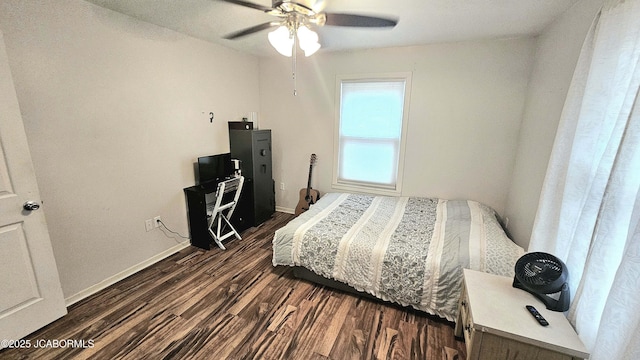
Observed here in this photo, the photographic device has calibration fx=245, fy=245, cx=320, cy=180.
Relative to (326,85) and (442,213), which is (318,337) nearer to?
(442,213)

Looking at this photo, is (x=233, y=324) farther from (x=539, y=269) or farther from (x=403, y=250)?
(x=539, y=269)

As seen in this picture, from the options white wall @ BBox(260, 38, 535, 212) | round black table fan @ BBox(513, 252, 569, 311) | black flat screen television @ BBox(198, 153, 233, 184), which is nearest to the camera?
round black table fan @ BBox(513, 252, 569, 311)

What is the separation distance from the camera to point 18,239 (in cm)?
164

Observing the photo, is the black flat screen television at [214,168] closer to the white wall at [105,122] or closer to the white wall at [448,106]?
the white wall at [105,122]

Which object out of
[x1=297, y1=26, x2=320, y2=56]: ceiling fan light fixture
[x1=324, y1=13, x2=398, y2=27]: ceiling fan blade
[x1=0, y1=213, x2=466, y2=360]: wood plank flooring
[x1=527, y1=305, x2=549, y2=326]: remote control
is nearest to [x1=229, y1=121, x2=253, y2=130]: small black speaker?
[x1=297, y1=26, x2=320, y2=56]: ceiling fan light fixture

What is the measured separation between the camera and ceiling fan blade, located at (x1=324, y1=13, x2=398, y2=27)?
160 cm

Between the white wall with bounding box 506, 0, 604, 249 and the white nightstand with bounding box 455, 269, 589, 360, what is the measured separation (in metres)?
1.14

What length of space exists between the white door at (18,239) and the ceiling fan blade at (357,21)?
203 cm

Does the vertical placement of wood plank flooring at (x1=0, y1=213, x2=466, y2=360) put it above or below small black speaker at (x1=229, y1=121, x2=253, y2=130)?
below

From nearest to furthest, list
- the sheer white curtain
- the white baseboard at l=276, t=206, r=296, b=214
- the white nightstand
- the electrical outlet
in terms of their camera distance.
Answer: the sheer white curtain < the white nightstand < the electrical outlet < the white baseboard at l=276, t=206, r=296, b=214

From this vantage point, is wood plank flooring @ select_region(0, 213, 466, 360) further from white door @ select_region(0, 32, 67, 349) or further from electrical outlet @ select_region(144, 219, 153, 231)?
electrical outlet @ select_region(144, 219, 153, 231)

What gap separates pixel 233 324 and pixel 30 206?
160 cm

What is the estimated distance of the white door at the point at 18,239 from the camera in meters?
1.54

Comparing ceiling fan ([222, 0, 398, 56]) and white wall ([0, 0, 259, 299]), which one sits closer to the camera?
ceiling fan ([222, 0, 398, 56])
